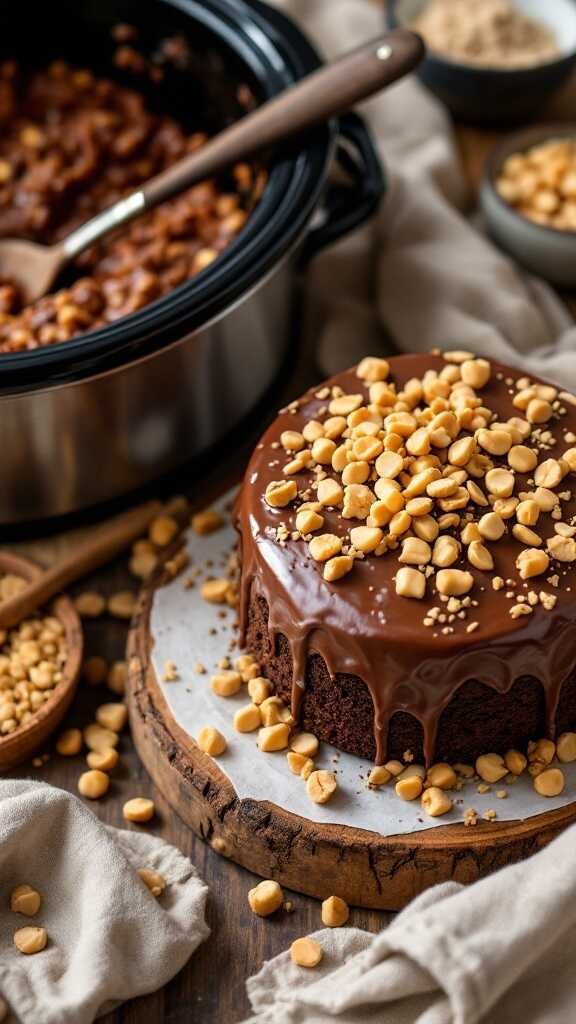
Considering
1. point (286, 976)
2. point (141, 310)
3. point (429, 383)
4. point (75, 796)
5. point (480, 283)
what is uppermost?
point (141, 310)

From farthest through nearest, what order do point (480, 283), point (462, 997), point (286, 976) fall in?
1. point (480, 283)
2. point (286, 976)
3. point (462, 997)

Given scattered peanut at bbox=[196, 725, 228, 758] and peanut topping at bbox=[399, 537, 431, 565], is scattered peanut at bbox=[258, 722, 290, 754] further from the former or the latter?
peanut topping at bbox=[399, 537, 431, 565]

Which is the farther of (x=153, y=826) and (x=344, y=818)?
(x=153, y=826)

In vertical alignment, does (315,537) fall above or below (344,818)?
above

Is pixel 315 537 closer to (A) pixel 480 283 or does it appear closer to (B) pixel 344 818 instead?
(B) pixel 344 818

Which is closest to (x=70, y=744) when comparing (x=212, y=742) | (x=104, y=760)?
(x=104, y=760)

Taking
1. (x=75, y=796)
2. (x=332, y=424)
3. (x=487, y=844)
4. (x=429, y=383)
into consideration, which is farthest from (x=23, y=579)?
(x=487, y=844)
